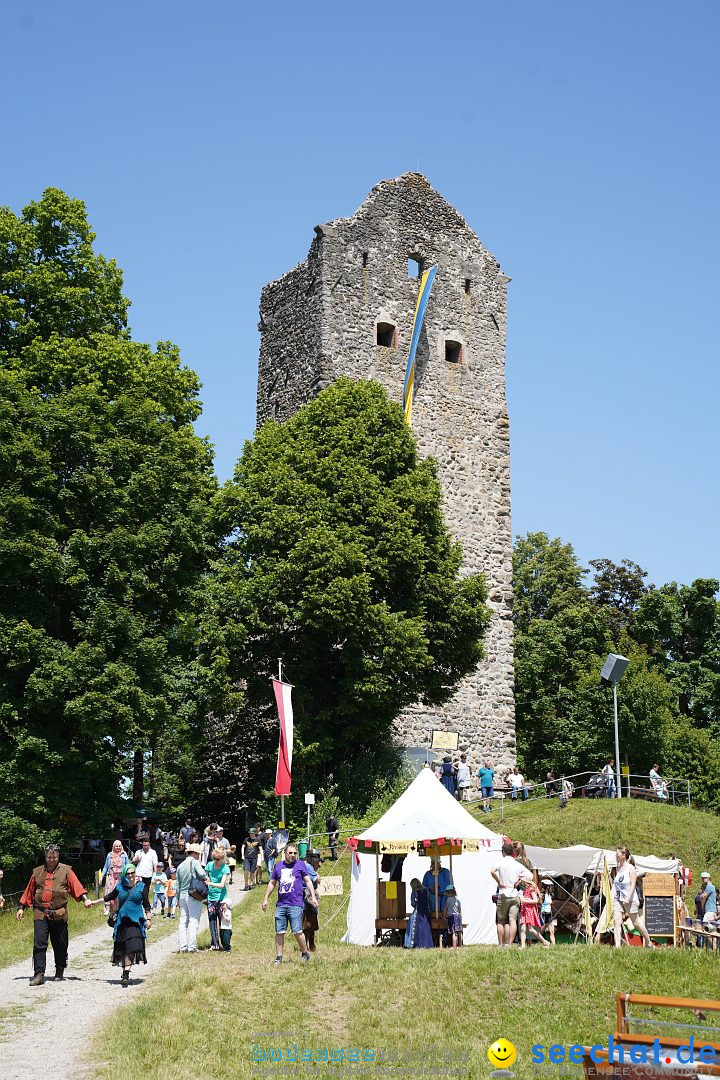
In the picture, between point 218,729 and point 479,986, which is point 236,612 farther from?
point 479,986

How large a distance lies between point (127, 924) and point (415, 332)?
24.2 meters

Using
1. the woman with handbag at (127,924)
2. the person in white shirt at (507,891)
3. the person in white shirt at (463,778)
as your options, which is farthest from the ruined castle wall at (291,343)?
the woman with handbag at (127,924)

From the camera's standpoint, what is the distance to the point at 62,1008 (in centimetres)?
1209

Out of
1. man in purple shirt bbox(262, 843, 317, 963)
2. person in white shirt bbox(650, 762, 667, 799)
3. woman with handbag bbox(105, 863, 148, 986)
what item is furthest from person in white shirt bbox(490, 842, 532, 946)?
person in white shirt bbox(650, 762, 667, 799)

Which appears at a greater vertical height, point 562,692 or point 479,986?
point 562,692

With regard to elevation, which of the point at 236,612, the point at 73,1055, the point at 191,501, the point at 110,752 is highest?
the point at 191,501

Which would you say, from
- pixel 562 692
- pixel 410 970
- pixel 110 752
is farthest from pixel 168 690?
pixel 562 692

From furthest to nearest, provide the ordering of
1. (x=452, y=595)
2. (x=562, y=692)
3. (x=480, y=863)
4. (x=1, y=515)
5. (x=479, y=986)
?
1. (x=562, y=692)
2. (x=452, y=595)
3. (x=1, y=515)
4. (x=480, y=863)
5. (x=479, y=986)

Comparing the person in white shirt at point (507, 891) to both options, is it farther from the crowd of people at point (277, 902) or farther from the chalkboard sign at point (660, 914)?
the chalkboard sign at point (660, 914)

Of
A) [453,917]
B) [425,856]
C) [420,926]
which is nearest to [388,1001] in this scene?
[420,926]

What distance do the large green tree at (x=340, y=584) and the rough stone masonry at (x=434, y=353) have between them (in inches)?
149

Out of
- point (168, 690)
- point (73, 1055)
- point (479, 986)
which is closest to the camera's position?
point (73, 1055)

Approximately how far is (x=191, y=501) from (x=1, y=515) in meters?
4.59

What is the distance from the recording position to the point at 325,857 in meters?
24.1
